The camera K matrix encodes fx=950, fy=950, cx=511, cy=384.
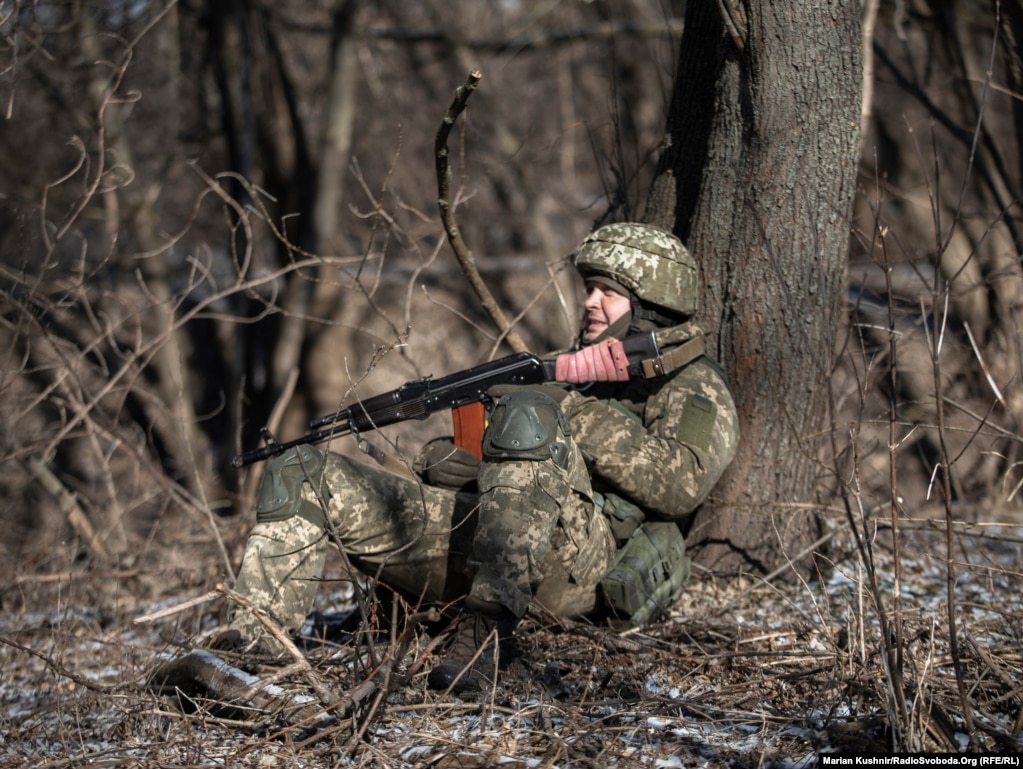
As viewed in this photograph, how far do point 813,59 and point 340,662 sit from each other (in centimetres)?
257

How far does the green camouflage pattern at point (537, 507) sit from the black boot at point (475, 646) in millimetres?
121

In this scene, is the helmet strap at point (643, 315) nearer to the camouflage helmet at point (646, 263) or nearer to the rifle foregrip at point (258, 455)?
the camouflage helmet at point (646, 263)

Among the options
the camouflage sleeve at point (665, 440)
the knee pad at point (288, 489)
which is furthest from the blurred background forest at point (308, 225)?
the camouflage sleeve at point (665, 440)

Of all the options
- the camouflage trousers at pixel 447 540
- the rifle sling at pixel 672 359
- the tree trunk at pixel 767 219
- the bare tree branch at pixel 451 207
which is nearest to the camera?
the camouflage trousers at pixel 447 540

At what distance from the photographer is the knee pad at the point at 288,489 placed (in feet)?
9.65

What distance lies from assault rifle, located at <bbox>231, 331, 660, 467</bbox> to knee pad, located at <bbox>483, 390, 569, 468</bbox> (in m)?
0.40

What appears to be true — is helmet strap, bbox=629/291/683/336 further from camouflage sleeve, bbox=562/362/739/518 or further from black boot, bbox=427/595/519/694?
black boot, bbox=427/595/519/694

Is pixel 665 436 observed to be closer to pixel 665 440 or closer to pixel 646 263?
pixel 665 440

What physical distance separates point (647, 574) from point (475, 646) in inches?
29.0

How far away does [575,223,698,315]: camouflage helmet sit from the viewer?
3.38m

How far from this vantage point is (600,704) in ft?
8.55

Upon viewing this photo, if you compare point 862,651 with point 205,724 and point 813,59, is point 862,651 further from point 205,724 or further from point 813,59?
point 813,59

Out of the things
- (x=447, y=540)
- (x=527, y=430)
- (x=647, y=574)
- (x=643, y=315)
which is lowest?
(x=647, y=574)

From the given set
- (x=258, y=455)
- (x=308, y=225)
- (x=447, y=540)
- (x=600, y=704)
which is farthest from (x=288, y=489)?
(x=308, y=225)
